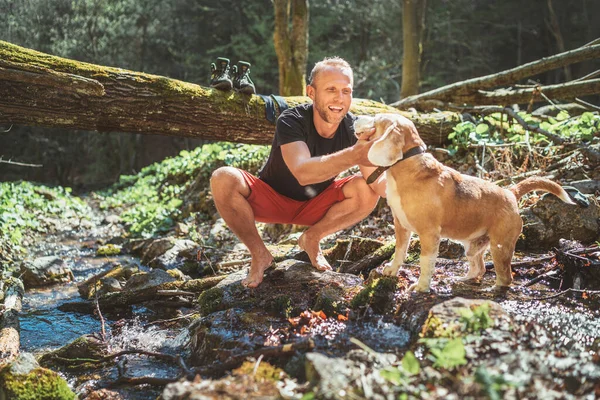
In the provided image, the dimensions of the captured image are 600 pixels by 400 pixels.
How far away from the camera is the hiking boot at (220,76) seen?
19.7 feet

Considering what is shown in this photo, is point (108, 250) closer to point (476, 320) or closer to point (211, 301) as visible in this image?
point (211, 301)

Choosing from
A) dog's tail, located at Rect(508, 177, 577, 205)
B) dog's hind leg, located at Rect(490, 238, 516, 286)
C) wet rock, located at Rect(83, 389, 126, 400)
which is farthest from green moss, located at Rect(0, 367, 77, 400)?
dog's tail, located at Rect(508, 177, 577, 205)

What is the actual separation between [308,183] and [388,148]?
3.24 ft

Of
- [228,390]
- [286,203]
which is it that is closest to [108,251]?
[286,203]

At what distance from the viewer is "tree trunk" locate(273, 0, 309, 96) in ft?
32.9

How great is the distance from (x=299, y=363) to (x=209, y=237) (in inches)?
245

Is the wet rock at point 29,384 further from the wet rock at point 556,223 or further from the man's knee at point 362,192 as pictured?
the wet rock at point 556,223

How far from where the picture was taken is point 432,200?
315 cm

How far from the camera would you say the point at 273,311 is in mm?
3570

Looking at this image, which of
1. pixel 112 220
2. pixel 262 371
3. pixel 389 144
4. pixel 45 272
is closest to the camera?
pixel 262 371

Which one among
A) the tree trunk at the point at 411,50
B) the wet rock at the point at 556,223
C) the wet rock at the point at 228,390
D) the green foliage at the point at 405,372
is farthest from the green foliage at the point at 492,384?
the tree trunk at the point at 411,50

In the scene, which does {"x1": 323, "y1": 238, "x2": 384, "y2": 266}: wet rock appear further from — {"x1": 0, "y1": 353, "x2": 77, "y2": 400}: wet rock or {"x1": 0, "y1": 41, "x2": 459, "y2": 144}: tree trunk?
{"x1": 0, "y1": 353, "x2": 77, "y2": 400}: wet rock

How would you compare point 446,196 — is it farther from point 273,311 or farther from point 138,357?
point 138,357

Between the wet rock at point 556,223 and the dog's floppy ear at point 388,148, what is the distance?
2424 mm
